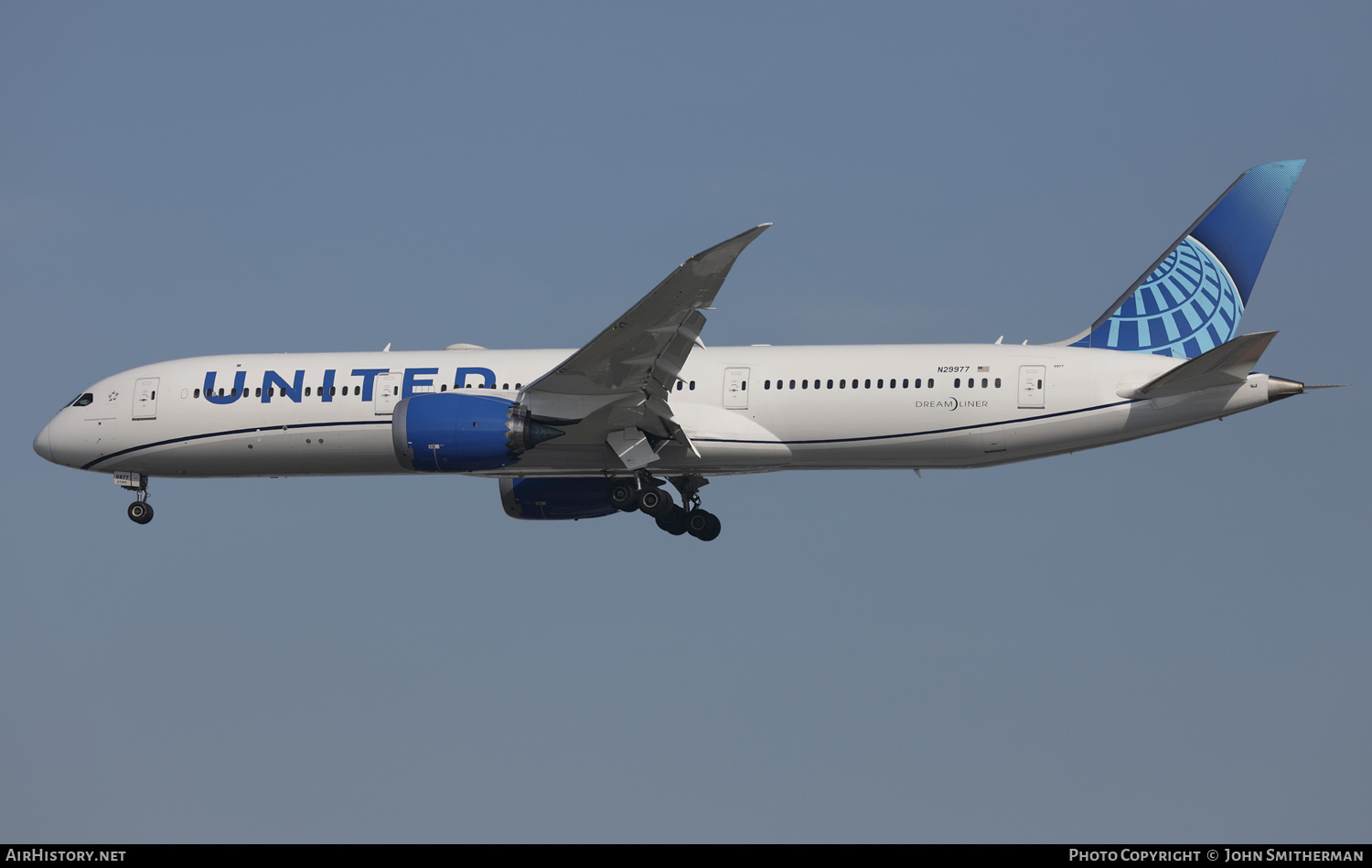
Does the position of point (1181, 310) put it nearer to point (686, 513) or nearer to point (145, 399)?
point (686, 513)

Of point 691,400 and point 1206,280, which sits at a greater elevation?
point 1206,280

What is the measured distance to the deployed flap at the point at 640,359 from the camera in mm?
28344

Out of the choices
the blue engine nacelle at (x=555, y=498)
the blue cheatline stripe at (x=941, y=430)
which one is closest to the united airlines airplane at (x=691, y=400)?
the blue cheatline stripe at (x=941, y=430)

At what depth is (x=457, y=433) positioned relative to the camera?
1216 inches

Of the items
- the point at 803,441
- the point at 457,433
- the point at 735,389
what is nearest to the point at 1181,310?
the point at 803,441

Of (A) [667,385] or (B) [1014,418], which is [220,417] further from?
(B) [1014,418]

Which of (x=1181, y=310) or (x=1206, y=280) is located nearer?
(x=1181, y=310)

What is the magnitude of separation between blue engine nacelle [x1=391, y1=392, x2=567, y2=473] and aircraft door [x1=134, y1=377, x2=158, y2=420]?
626 centimetres

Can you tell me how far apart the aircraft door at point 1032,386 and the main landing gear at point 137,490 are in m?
17.9

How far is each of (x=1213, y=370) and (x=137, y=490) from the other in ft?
70.4

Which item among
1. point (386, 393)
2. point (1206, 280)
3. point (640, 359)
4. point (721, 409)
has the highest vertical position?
point (1206, 280)

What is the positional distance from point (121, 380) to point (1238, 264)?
23.2 m

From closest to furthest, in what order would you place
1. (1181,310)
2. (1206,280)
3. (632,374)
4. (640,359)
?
(640,359), (632,374), (1181,310), (1206,280)
